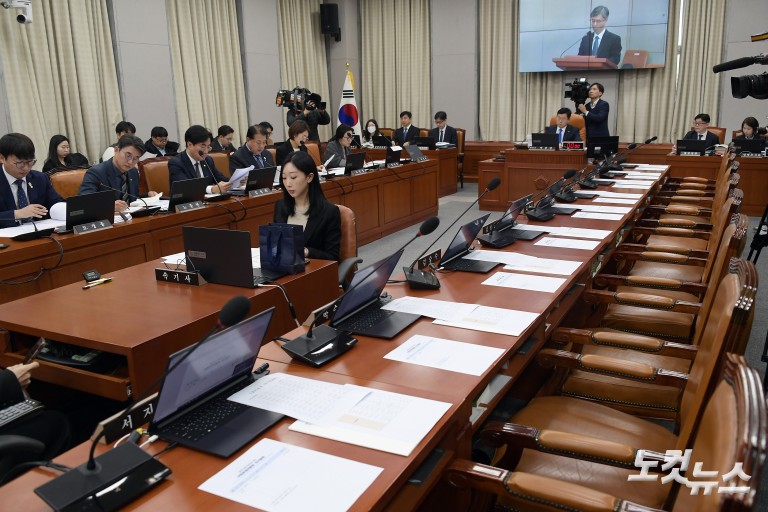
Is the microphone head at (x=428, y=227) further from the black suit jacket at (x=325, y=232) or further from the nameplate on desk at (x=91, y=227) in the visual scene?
the nameplate on desk at (x=91, y=227)

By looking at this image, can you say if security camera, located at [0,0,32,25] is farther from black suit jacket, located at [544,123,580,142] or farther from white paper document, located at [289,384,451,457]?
black suit jacket, located at [544,123,580,142]

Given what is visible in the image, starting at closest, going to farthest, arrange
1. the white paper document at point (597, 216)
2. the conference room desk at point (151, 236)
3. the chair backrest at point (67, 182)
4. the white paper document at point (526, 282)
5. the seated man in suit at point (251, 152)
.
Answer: the white paper document at point (526, 282) → the conference room desk at point (151, 236) → the white paper document at point (597, 216) → the chair backrest at point (67, 182) → the seated man in suit at point (251, 152)

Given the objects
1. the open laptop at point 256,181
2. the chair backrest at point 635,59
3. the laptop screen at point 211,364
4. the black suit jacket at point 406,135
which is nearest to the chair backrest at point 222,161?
the open laptop at point 256,181

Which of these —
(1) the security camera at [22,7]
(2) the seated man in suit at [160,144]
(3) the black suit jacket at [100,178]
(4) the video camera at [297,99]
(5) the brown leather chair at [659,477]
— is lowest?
(5) the brown leather chair at [659,477]

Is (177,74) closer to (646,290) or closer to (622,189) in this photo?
(622,189)

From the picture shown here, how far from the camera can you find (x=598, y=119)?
7.03m

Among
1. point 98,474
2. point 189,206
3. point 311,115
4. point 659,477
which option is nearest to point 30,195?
point 189,206

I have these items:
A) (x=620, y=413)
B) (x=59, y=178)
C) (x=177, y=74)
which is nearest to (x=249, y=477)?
(x=620, y=413)

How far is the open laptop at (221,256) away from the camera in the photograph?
234 cm

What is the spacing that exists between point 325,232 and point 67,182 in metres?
2.37

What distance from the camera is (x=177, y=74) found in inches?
292

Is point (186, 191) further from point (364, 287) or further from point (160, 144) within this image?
point (160, 144)

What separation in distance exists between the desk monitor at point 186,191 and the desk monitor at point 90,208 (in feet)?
1.52

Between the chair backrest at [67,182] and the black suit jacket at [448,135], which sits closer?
the chair backrest at [67,182]
